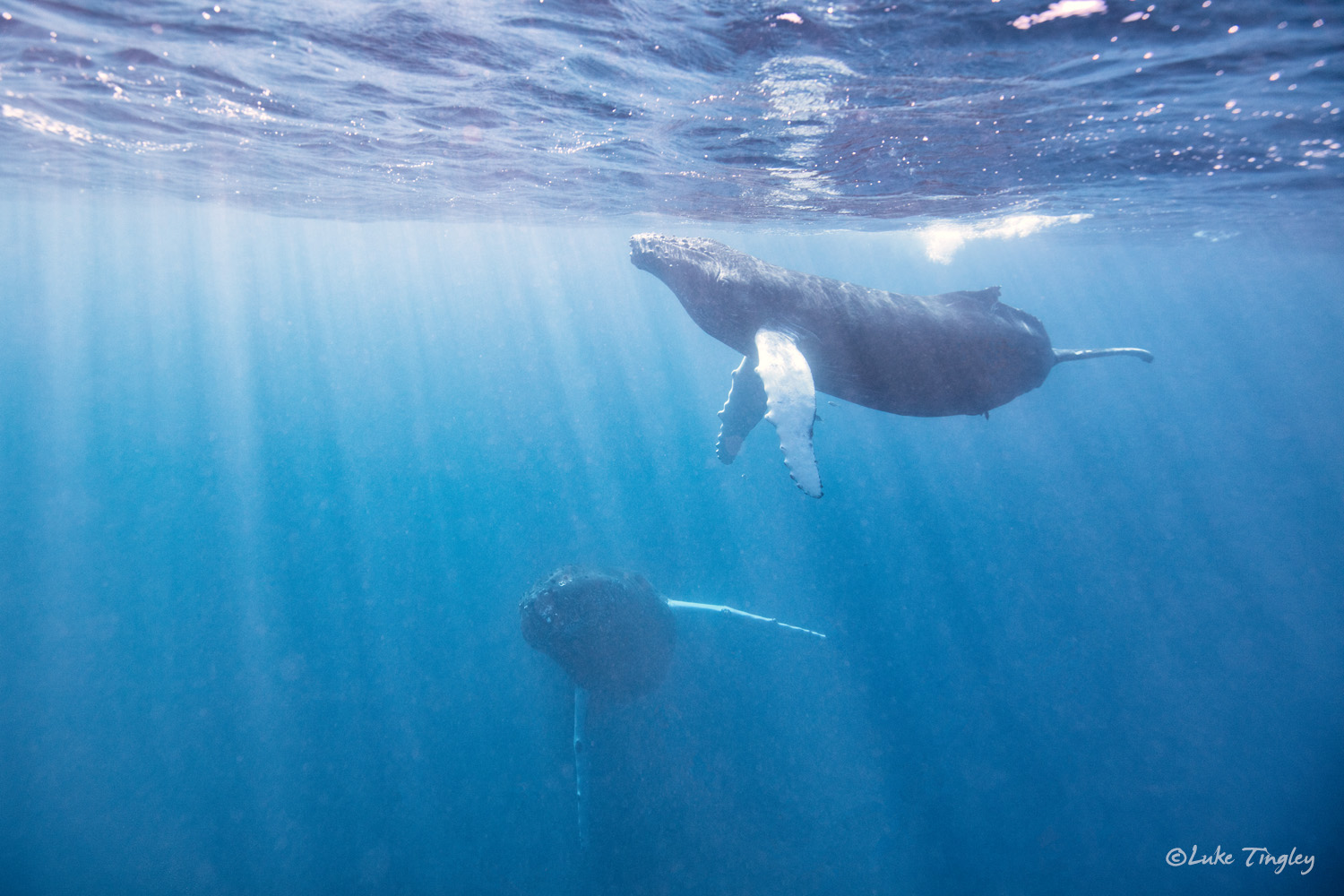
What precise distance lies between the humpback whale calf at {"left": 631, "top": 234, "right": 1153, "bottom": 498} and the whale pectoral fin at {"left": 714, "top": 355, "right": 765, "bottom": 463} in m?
0.31

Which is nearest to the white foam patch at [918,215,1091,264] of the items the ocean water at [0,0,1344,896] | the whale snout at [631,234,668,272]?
the ocean water at [0,0,1344,896]

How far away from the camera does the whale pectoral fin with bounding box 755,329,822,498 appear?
434cm

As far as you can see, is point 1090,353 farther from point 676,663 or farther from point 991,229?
point 991,229

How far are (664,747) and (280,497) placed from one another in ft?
95.1

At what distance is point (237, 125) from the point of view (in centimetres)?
1159

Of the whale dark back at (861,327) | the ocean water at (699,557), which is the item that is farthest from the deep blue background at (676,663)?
the whale dark back at (861,327)

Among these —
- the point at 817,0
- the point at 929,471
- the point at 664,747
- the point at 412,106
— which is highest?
the point at 412,106

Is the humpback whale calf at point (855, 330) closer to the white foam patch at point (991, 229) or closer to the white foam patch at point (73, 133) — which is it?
the white foam patch at point (73, 133)

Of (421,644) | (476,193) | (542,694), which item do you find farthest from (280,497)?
(542,694)

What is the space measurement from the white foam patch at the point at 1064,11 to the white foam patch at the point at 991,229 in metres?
Result: 16.7

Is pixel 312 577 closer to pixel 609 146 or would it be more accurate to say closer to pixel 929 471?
pixel 609 146

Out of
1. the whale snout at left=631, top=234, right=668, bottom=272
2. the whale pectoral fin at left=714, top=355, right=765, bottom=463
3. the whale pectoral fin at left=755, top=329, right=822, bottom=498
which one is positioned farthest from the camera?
the whale pectoral fin at left=714, top=355, right=765, bottom=463

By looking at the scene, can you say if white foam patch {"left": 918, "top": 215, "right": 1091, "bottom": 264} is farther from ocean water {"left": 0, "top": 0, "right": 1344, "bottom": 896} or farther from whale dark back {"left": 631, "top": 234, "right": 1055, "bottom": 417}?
whale dark back {"left": 631, "top": 234, "right": 1055, "bottom": 417}

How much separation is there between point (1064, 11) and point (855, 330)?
3620mm
